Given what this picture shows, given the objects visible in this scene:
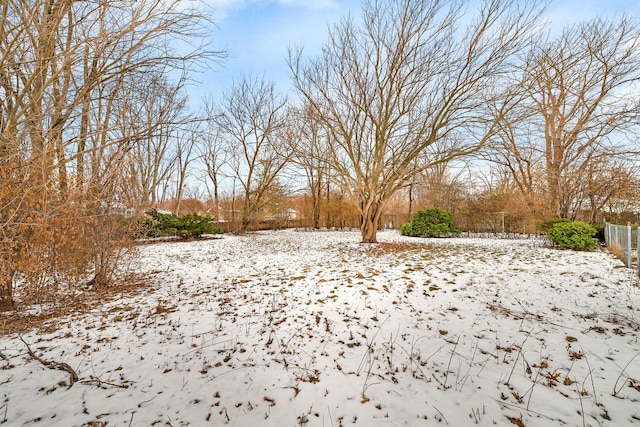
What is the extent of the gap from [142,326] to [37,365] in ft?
Answer: 3.38

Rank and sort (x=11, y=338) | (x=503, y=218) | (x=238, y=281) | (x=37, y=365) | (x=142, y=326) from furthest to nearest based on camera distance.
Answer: (x=503, y=218), (x=238, y=281), (x=142, y=326), (x=11, y=338), (x=37, y=365)

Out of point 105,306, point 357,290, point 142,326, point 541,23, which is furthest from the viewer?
point 541,23

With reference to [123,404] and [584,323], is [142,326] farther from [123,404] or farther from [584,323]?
[584,323]

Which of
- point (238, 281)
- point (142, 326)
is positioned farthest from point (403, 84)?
point (142, 326)

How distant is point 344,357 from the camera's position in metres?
2.88

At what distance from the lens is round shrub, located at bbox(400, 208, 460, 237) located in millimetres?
15391

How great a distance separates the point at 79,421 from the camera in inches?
79.4

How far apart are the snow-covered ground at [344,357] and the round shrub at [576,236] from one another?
4.84m

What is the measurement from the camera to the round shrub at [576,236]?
9193mm

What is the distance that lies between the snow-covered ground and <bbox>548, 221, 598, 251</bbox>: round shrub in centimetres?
484

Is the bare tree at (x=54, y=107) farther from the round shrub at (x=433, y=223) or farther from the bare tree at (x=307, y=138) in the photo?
the round shrub at (x=433, y=223)

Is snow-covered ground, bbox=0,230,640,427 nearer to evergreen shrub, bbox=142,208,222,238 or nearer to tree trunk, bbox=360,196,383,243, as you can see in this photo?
tree trunk, bbox=360,196,383,243

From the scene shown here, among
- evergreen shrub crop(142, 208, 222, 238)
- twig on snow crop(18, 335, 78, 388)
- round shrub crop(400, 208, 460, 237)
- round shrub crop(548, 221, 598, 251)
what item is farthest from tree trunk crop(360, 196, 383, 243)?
twig on snow crop(18, 335, 78, 388)

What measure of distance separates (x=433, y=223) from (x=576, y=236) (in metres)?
6.70
